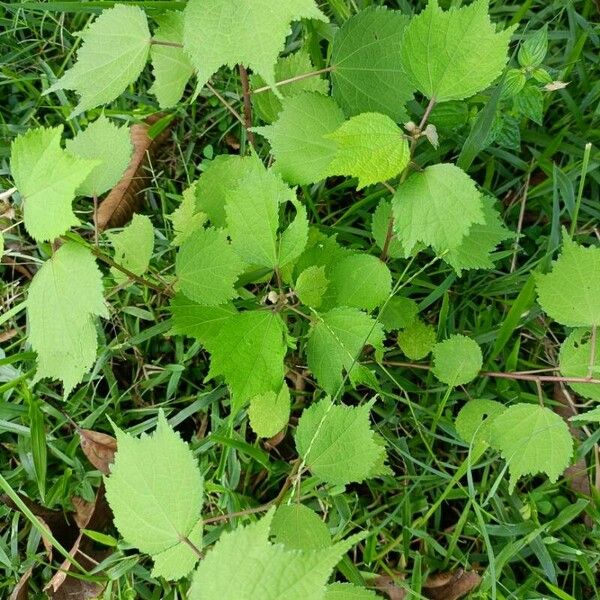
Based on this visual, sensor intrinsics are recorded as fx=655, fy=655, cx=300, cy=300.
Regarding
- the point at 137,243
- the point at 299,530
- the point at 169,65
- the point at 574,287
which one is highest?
the point at 169,65

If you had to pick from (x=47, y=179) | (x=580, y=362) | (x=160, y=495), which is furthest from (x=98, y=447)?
(x=580, y=362)

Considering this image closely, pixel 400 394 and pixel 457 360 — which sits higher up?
pixel 457 360

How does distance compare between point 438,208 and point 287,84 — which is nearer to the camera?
point 438,208

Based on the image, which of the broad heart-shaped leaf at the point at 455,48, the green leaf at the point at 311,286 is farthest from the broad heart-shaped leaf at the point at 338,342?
the broad heart-shaped leaf at the point at 455,48

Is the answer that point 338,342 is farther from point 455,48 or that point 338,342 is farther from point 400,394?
point 455,48

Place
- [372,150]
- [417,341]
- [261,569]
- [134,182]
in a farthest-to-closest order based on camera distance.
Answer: [134,182] → [417,341] → [372,150] → [261,569]

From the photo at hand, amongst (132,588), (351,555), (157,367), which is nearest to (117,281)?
(157,367)

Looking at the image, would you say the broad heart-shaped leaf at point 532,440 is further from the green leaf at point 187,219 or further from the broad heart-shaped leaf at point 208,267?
the green leaf at point 187,219

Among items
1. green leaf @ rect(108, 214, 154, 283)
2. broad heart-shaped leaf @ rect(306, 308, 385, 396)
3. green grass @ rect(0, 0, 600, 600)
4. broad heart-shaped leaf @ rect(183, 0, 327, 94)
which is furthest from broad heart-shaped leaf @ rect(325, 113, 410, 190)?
green leaf @ rect(108, 214, 154, 283)

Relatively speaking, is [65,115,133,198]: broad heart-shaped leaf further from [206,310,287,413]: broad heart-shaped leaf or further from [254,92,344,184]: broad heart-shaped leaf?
[206,310,287,413]: broad heart-shaped leaf
